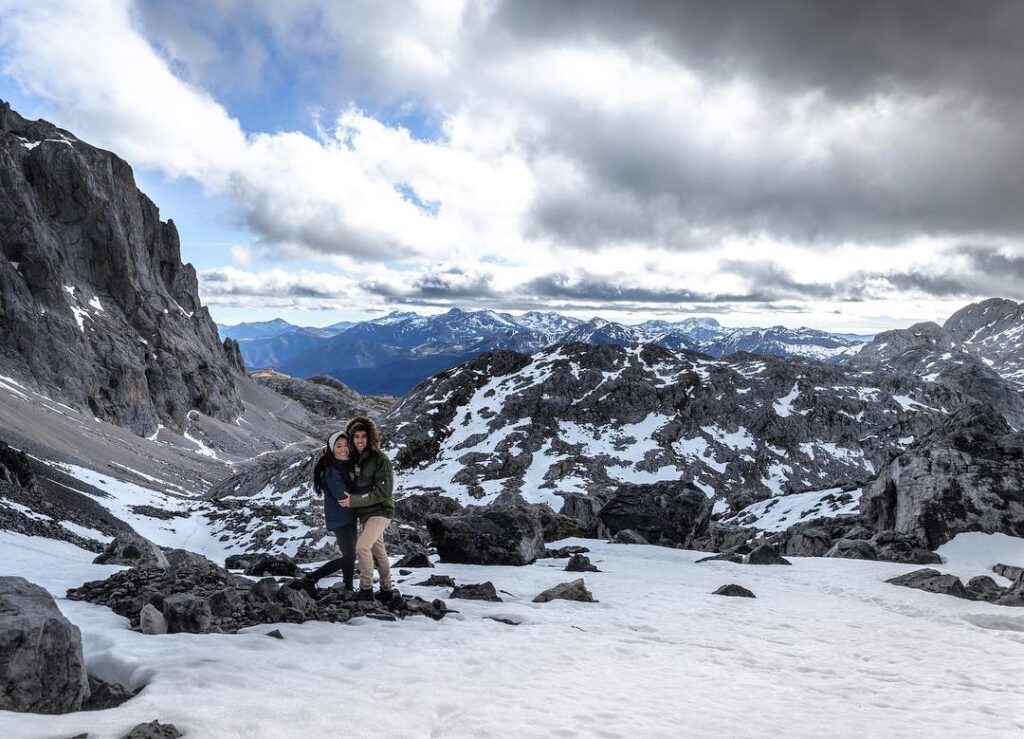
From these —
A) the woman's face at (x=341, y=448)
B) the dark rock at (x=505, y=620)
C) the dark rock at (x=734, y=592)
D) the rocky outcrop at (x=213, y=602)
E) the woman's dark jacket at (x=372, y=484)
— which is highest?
the woman's face at (x=341, y=448)

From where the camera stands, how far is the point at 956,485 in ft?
93.6

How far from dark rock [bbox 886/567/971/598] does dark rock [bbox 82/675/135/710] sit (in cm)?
2251

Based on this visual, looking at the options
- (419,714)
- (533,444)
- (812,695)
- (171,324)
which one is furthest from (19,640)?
(171,324)

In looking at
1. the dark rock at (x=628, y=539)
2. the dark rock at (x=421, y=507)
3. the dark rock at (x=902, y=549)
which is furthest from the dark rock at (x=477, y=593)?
the dark rock at (x=421, y=507)

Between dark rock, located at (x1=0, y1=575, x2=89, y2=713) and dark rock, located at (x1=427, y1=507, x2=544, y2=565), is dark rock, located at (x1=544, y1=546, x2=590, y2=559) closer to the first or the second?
dark rock, located at (x1=427, y1=507, x2=544, y2=565)

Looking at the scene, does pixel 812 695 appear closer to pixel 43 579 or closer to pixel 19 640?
pixel 19 640

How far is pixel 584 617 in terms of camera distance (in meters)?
15.3

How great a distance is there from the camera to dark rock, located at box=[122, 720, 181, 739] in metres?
6.26

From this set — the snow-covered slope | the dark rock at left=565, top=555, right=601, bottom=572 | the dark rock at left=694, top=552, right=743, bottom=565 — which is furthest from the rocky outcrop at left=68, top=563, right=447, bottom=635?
the snow-covered slope

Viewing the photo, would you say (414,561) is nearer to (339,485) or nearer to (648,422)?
(339,485)

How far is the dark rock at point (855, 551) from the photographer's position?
2734 centimetres

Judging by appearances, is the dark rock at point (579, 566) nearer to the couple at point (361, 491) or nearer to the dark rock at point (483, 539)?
the dark rock at point (483, 539)

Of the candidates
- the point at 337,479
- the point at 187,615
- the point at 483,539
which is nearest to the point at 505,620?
the point at 337,479

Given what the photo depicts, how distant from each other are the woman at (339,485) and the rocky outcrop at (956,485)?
86.4ft
